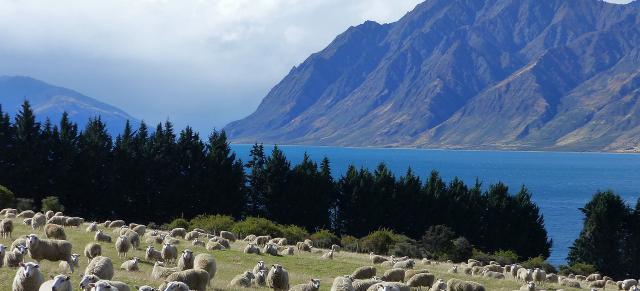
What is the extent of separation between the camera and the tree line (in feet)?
214

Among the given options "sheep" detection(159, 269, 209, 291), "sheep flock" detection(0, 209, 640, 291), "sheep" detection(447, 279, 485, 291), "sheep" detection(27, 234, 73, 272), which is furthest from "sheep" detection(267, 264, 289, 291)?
"sheep" detection(27, 234, 73, 272)

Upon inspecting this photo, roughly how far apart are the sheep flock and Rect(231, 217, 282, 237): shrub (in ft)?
54.1

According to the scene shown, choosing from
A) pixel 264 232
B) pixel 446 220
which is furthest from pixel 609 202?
pixel 264 232

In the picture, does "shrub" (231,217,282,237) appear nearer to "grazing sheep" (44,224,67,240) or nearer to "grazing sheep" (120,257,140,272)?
"grazing sheep" (44,224,67,240)

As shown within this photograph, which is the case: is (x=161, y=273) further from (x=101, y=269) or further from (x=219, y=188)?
(x=219, y=188)

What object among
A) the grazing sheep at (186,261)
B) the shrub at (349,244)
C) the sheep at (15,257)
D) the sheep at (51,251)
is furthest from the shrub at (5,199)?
the grazing sheep at (186,261)

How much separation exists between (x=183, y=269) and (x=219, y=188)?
164 ft

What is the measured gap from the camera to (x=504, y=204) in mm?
76562

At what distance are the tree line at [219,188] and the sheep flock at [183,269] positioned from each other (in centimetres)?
2875

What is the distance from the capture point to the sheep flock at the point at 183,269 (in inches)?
707

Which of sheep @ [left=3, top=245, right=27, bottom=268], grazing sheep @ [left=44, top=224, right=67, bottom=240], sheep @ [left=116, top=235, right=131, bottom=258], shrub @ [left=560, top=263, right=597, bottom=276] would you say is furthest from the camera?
shrub @ [left=560, top=263, right=597, bottom=276]

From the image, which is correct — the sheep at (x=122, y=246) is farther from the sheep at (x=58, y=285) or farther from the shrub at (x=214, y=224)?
the shrub at (x=214, y=224)

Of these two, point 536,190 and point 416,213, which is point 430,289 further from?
point 536,190

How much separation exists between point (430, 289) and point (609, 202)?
55836 millimetres
